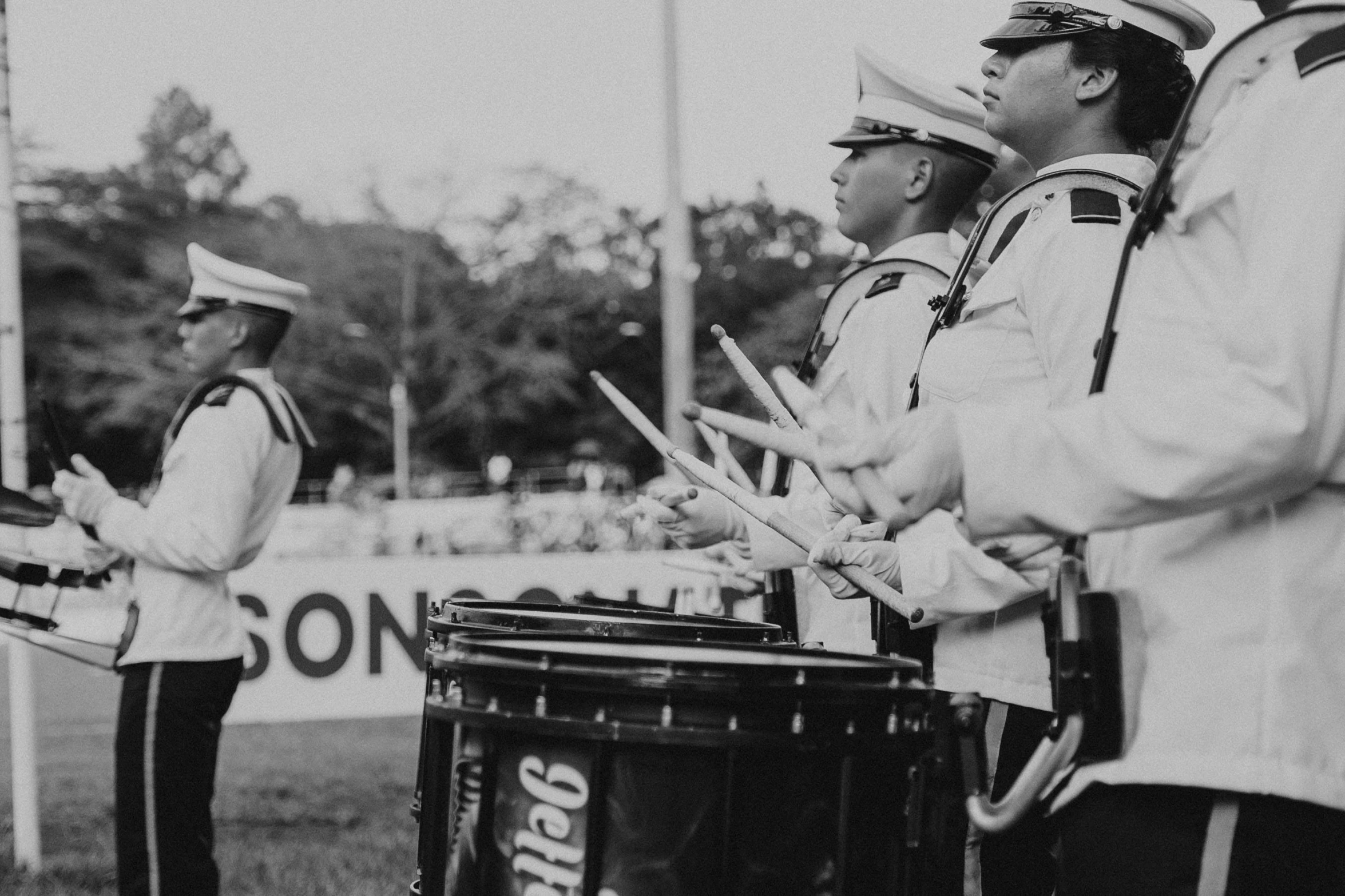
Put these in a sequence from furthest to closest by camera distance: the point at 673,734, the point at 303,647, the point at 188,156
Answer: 1. the point at 188,156
2. the point at 303,647
3. the point at 673,734

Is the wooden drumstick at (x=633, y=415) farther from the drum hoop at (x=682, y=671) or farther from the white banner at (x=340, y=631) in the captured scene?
the white banner at (x=340, y=631)

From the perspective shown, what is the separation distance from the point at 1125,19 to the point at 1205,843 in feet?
4.68

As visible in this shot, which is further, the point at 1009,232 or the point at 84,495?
the point at 84,495

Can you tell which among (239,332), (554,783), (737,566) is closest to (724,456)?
(737,566)

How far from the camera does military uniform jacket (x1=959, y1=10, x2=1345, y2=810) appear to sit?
5.01 feet

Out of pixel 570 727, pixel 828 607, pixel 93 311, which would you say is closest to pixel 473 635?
pixel 570 727

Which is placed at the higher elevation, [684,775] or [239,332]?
[239,332]

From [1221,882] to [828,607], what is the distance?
217 centimetres

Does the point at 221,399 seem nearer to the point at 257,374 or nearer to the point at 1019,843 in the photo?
the point at 257,374

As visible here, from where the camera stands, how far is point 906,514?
5.02ft

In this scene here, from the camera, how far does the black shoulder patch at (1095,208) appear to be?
2.40 m

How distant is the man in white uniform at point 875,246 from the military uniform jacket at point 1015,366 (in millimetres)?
830

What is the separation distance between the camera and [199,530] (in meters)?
4.28

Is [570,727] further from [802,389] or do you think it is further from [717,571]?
[717,571]
